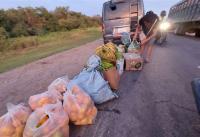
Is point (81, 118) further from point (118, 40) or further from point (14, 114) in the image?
point (118, 40)

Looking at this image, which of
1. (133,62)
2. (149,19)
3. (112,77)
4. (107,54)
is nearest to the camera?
(112,77)

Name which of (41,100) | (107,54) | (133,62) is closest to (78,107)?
(41,100)

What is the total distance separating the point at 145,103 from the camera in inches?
188

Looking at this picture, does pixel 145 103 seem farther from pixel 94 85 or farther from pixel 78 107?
pixel 78 107

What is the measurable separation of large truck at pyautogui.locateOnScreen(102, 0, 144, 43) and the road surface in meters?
3.87

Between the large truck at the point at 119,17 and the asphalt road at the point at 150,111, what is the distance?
16.4ft

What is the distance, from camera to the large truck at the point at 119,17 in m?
11.3

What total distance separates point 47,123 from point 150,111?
6.30ft

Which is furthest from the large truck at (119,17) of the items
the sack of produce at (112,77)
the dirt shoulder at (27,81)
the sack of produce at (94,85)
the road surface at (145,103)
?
the sack of produce at (94,85)

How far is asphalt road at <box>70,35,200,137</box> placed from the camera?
3.70m

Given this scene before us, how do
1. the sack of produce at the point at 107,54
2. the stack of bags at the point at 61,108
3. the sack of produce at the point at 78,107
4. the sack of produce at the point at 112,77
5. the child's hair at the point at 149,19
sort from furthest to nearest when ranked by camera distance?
the child's hair at the point at 149,19 < the sack of produce at the point at 107,54 < the sack of produce at the point at 112,77 < the sack of produce at the point at 78,107 < the stack of bags at the point at 61,108

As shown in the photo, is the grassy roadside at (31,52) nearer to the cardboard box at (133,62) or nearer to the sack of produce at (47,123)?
the cardboard box at (133,62)

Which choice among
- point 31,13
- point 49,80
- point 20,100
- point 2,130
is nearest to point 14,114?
point 2,130

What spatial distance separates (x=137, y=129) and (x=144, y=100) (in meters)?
1.27
